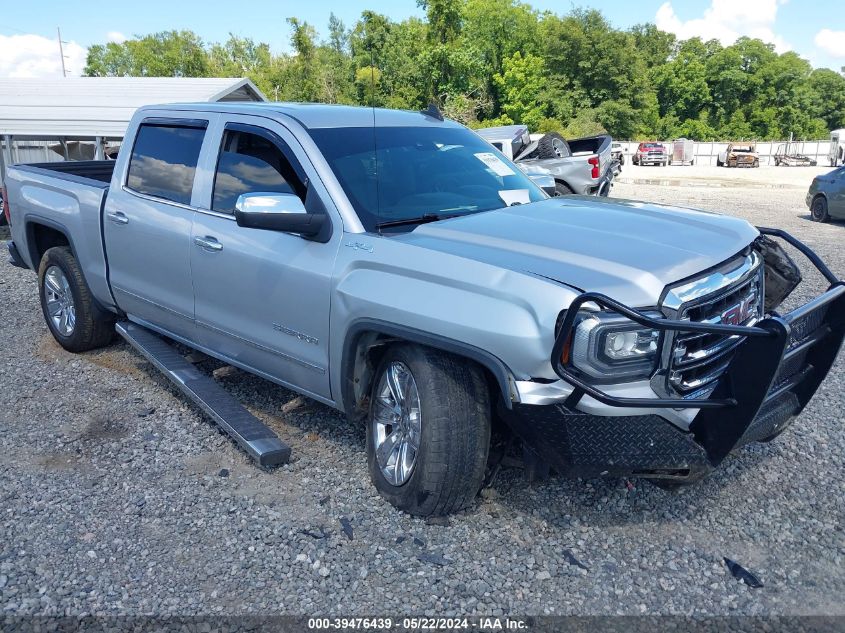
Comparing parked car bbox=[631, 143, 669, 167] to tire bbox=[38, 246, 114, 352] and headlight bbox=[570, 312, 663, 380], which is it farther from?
headlight bbox=[570, 312, 663, 380]

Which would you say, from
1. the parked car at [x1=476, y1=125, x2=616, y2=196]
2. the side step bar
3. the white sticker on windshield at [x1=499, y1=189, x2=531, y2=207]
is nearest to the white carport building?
the parked car at [x1=476, y1=125, x2=616, y2=196]

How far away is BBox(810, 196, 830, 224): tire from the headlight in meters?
14.9

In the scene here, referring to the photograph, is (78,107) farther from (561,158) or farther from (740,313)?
(740,313)

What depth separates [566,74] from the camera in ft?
218

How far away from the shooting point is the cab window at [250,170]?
404 centimetres

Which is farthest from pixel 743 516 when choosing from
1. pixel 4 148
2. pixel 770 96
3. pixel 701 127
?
pixel 770 96

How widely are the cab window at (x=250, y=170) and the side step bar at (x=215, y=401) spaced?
3.78ft

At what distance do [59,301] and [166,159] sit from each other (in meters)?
2.06

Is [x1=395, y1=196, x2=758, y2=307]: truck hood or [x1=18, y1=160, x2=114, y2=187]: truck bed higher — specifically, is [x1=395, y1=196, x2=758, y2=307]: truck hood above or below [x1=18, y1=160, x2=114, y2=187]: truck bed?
above

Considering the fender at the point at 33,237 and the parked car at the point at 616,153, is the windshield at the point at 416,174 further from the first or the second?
A: the parked car at the point at 616,153

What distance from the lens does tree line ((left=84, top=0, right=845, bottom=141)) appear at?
54.8 metres

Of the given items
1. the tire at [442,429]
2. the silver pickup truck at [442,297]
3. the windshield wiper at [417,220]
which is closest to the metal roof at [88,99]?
the silver pickup truck at [442,297]

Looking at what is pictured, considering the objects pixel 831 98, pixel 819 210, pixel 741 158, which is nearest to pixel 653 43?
pixel 831 98

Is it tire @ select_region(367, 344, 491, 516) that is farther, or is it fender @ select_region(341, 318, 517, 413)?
tire @ select_region(367, 344, 491, 516)
